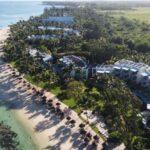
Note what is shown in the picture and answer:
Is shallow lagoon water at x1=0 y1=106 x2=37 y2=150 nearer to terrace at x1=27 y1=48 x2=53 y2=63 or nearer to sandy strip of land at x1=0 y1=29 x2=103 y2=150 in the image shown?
sandy strip of land at x1=0 y1=29 x2=103 y2=150

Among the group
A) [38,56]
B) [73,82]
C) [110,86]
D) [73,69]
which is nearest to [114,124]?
[110,86]

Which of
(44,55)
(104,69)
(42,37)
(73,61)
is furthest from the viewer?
(42,37)

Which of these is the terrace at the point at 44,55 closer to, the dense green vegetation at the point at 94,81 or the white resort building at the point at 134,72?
the dense green vegetation at the point at 94,81

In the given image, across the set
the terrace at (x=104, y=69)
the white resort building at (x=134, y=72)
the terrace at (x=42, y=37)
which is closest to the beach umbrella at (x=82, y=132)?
the white resort building at (x=134, y=72)

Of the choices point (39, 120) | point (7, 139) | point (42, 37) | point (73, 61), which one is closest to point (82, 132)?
point (39, 120)

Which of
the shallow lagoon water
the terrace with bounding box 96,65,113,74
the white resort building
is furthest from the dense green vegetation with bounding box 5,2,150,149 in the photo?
the shallow lagoon water

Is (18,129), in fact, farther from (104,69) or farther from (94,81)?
(104,69)

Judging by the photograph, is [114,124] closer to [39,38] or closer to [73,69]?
[73,69]
